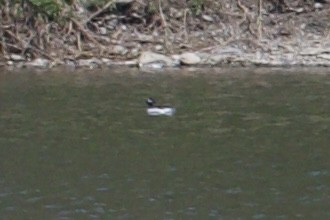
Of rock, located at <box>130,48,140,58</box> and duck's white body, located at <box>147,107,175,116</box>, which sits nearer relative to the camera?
duck's white body, located at <box>147,107,175,116</box>

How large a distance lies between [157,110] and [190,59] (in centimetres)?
823

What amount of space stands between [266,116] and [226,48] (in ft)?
31.3

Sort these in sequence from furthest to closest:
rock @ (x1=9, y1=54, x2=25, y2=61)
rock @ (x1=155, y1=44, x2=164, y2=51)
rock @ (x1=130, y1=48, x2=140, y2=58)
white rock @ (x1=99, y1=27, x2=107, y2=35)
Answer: white rock @ (x1=99, y1=27, x2=107, y2=35) → rock @ (x1=155, y1=44, x2=164, y2=51) → rock @ (x1=130, y1=48, x2=140, y2=58) → rock @ (x1=9, y1=54, x2=25, y2=61)

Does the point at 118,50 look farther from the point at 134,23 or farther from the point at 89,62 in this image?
the point at 134,23

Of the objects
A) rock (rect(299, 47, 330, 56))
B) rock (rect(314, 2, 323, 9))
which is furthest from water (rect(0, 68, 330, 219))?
rock (rect(314, 2, 323, 9))

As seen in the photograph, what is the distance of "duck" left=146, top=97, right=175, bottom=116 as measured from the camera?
979 inches

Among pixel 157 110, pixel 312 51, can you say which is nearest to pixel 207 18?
pixel 312 51

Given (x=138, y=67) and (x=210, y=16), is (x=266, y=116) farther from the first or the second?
(x=210, y=16)

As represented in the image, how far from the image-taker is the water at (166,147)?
17.5 m

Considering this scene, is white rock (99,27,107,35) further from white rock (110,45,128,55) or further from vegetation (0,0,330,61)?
white rock (110,45,128,55)

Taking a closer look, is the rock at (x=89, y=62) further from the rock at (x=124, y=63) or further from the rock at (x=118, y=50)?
the rock at (x=118, y=50)

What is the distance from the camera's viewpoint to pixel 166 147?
21.5 meters

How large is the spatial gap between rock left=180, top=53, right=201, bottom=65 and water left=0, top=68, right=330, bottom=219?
6.85 ft

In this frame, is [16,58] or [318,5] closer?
[16,58]
